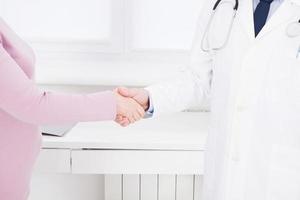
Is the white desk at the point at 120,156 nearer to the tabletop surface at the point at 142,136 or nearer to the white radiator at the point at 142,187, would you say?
the tabletop surface at the point at 142,136

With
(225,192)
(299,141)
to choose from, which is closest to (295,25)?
(299,141)

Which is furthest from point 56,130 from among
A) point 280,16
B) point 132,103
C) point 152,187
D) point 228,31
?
point 280,16

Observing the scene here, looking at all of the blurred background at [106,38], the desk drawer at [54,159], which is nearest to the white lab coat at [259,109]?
the desk drawer at [54,159]

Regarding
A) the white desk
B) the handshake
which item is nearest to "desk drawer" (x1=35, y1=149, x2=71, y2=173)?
the white desk

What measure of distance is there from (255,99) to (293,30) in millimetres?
191

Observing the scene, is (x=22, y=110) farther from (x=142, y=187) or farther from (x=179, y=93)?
(x=142, y=187)

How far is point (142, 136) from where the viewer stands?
6.04ft

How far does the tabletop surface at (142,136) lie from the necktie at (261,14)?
0.67 m

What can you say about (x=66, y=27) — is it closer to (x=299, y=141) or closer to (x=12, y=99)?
(x=12, y=99)

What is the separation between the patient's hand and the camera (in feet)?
4.64

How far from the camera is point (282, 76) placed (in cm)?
111

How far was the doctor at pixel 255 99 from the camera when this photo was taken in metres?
1.12

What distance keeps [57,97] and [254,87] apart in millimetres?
504

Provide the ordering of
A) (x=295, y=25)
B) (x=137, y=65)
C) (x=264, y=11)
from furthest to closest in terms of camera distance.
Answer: (x=137, y=65) < (x=264, y=11) < (x=295, y=25)
